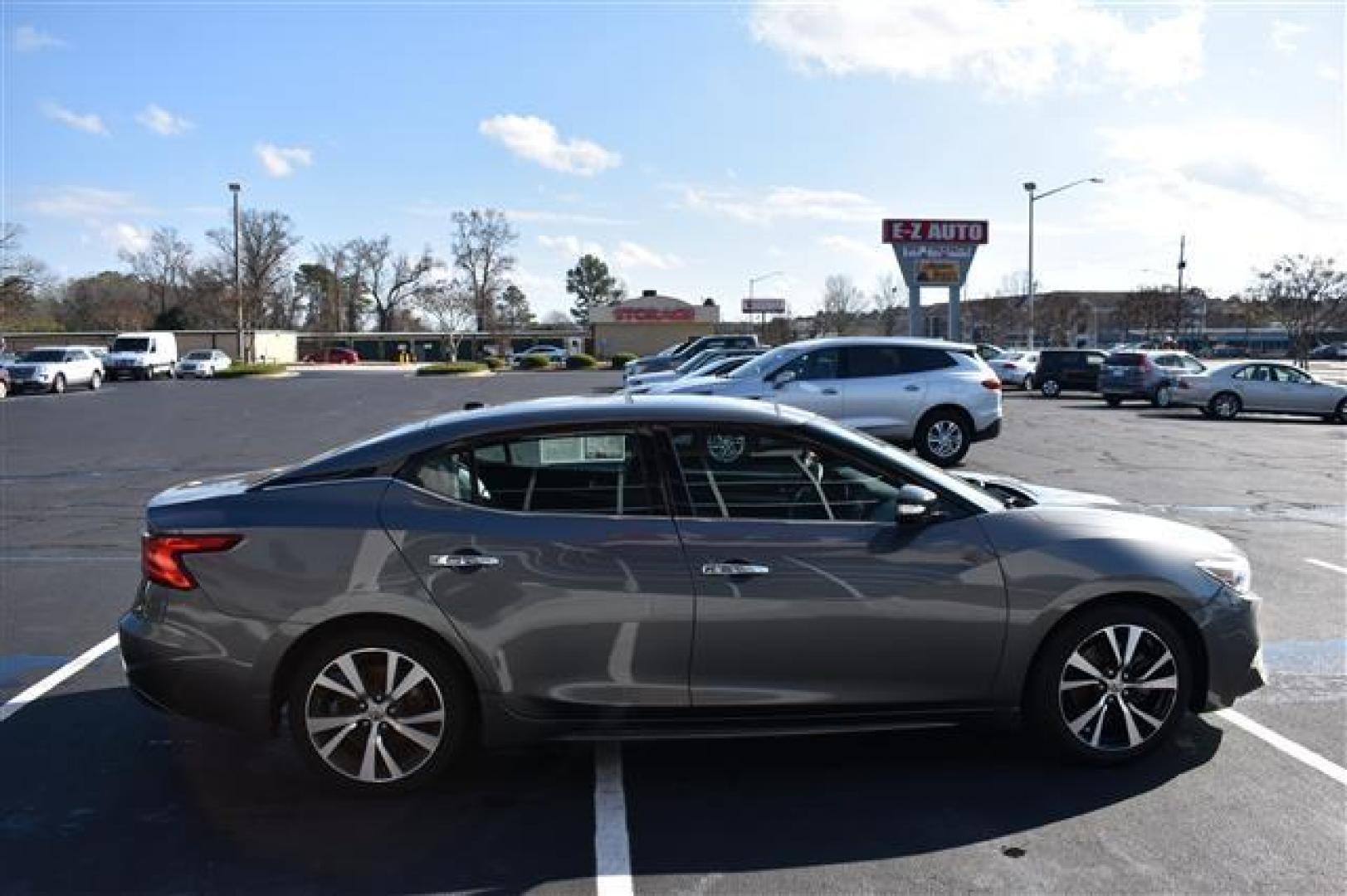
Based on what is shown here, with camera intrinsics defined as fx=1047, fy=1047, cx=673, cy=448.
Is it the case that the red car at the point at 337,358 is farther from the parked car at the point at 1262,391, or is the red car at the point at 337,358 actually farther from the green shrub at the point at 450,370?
the parked car at the point at 1262,391

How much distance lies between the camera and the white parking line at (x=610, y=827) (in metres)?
3.46

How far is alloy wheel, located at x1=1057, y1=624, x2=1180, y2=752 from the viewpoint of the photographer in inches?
170

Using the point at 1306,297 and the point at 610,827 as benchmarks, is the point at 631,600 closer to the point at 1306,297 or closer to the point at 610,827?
the point at 610,827

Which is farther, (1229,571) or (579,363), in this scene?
(579,363)

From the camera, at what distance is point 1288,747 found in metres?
4.59

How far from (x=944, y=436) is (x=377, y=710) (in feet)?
37.5

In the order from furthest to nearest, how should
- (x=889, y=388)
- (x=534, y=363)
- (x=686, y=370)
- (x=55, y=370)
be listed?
(x=534, y=363), (x=55, y=370), (x=686, y=370), (x=889, y=388)

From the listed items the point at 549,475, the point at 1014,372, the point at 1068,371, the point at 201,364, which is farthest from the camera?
the point at 201,364

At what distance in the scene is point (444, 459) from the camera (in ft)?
13.9

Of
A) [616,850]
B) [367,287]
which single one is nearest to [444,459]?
[616,850]

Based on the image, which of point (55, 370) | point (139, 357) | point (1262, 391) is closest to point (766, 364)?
point (1262, 391)

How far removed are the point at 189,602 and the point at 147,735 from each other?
3.79 feet

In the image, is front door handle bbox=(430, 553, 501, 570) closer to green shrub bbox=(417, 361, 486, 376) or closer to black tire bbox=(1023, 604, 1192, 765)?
black tire bbox=(1023, 604, 1192, 765)

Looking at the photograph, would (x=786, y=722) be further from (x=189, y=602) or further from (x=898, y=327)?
(x=898, y=327)
